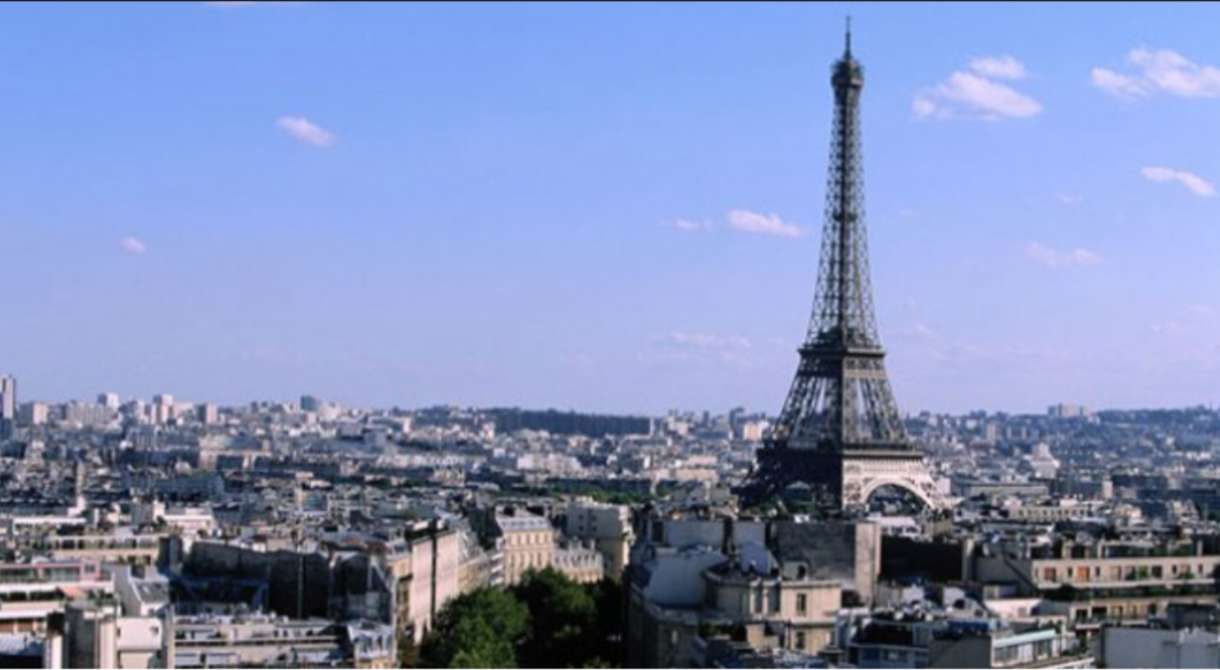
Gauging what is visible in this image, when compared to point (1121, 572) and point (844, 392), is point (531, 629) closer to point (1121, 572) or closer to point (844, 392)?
point (1121, 572)

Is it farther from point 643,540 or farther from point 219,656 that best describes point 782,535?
point 219,656

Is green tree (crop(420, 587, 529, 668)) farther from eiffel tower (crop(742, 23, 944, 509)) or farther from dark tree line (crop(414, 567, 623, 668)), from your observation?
eiffel tower (crop(742, 23, 944, 509))

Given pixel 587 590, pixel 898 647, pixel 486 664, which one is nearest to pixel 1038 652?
pixel 898 647

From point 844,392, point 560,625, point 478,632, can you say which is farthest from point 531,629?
point 844,392

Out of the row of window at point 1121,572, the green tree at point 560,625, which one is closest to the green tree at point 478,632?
the green tree at point 560,625

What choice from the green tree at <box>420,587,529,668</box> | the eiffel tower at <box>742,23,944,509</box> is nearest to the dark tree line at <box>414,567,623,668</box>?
the green tree at <box>420,587,529,668</box>
